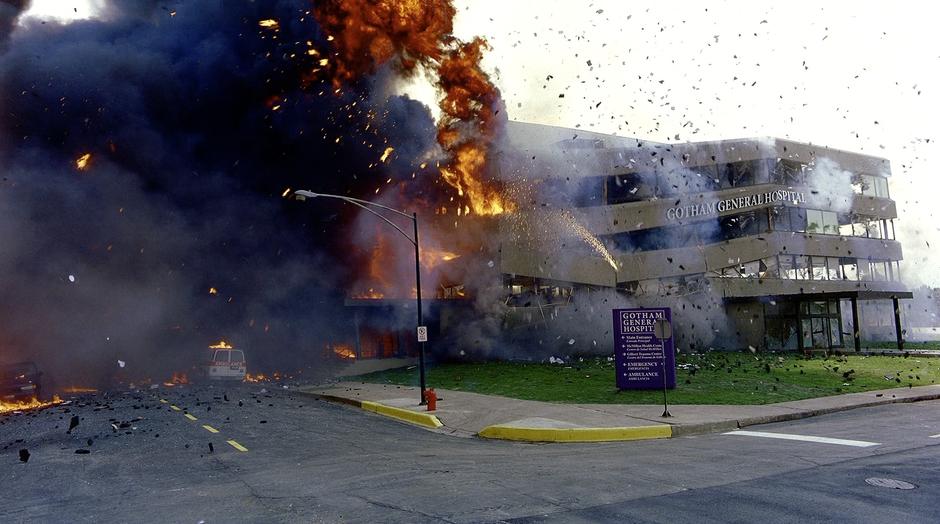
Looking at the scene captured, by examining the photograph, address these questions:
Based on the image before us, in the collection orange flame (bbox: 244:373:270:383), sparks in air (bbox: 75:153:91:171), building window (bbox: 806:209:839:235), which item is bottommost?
orange flame (bbox: 244:373:270:383)

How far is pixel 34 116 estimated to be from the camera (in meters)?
29.0

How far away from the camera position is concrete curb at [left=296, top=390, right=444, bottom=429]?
14.5 m

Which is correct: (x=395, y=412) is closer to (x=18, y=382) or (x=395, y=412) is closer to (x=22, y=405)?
(x=22, y=405)

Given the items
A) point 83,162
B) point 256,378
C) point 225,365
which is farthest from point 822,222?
point 83,162

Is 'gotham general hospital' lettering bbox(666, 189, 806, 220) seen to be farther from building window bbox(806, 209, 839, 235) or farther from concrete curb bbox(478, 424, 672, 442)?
concrete curb bbox(478, 424, 672, 442)

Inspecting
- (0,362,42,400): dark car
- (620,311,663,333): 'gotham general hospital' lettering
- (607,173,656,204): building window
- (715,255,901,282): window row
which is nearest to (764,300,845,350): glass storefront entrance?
(715,255,901,282): window row

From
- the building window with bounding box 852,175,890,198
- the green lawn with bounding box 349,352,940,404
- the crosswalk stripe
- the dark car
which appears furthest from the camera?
the building window with bounding box 852,175,890,198

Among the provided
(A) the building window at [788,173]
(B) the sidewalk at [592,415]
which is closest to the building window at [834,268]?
(A) the building window at [788,173]

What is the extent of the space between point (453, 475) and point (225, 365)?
22.3m

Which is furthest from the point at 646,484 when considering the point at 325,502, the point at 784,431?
the point at 784,431

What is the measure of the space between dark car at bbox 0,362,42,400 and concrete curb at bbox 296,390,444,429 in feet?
35.9

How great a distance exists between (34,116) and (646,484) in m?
33.2

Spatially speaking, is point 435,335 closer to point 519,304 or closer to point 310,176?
point 519,304

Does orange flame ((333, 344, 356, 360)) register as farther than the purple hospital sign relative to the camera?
Yes
